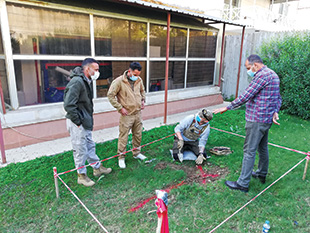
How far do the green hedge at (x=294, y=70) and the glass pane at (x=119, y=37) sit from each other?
4418 mm

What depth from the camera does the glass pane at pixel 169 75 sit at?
268 inches

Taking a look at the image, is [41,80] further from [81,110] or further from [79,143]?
[79,143]

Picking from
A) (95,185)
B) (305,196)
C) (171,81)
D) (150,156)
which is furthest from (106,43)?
(305,196)

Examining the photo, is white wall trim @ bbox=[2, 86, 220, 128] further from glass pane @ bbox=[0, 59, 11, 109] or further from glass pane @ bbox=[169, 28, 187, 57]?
glass pane @ bbox=[169, 28, 187, 57]

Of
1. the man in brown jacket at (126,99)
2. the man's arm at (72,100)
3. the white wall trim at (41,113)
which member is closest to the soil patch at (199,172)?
the man in brown jacket at (126,99)

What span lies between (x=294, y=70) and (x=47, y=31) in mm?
7008

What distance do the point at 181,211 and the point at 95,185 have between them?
4.45 feet

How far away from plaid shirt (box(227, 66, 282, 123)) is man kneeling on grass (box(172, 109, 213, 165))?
36.0 inches

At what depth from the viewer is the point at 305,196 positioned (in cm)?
316

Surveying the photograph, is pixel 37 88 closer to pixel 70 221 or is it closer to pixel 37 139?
pixel 37 139

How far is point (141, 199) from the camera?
3080 mm

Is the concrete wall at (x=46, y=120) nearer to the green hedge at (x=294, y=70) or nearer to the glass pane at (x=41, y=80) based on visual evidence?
the glass pane at (x=41, y=80)

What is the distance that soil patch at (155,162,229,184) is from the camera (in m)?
3.60

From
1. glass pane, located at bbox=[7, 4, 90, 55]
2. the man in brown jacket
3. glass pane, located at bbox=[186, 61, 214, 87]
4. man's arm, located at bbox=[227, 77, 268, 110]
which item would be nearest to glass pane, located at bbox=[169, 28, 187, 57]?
glass pane, located at bbox=[186, 61, 214, 87]
